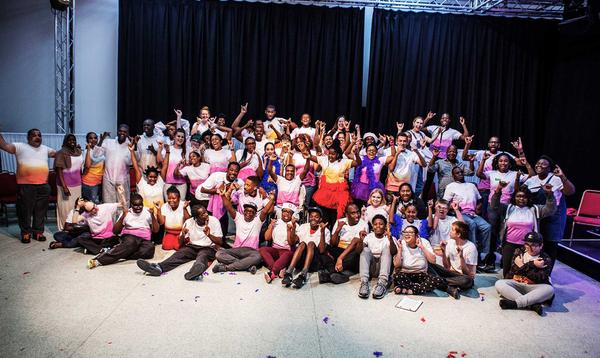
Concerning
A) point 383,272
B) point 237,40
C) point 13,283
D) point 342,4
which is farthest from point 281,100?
point 13,283

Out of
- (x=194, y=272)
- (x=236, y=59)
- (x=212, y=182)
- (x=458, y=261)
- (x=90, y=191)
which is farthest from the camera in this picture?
(x=236, y=59)

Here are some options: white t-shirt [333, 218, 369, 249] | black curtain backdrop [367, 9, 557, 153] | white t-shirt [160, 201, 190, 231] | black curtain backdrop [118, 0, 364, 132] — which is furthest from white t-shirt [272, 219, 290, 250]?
black curtain backdrop [367, 9, 557, 153]

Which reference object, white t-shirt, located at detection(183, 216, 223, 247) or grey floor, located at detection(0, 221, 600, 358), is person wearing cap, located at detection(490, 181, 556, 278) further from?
white t-shirt, located at detection(183, 216, 223, 247)

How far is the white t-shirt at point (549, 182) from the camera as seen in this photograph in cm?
528

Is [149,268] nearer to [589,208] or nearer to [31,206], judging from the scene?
[31,206]

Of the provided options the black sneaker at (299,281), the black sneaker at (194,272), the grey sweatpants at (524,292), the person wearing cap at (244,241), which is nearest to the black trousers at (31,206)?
the person wearing cap at (244,241)

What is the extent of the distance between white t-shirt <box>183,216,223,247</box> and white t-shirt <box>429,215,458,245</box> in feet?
8.25

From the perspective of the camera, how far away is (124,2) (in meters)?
8.31

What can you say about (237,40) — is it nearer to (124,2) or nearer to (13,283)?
(124,2)

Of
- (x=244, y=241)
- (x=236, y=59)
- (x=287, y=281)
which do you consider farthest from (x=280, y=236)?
(x=236, y=59)

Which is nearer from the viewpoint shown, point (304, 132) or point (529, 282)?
point (529, 282)

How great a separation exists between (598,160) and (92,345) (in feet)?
27.1

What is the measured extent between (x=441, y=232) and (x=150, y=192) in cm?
367

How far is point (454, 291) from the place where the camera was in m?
4.50
